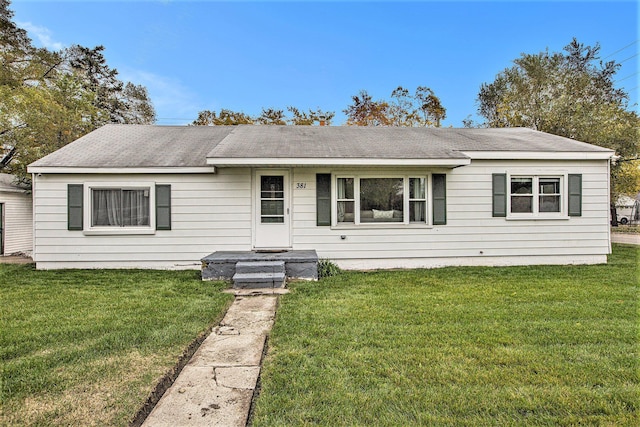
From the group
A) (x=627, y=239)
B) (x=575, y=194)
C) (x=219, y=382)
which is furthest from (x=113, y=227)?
(x=627, y=239)

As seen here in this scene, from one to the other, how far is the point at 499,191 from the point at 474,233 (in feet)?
3.65

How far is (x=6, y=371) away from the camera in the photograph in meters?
2.71

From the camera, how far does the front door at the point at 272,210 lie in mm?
7676

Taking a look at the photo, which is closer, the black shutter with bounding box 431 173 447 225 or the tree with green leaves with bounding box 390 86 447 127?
the black shutter with bounding box 431 173 447 225

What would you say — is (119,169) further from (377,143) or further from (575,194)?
(575,194)

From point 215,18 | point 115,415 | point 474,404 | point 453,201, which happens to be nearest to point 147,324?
point 115,415

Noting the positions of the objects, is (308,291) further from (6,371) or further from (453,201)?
(453,201)

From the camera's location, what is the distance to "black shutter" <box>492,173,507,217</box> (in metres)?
7.88

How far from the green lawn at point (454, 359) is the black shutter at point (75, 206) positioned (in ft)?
17.2

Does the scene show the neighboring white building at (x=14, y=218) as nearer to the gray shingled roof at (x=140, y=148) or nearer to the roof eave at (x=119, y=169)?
the gray shingled roof at (x=140, y=148)

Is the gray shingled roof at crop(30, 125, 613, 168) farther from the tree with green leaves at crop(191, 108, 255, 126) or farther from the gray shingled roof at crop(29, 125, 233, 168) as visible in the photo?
the tree with green leaves at crop(191, 108, 255, 126)

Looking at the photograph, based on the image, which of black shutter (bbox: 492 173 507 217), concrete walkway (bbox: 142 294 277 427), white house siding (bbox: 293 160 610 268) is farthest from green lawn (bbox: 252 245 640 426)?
black shutter (bbox: 492 173 507 217)

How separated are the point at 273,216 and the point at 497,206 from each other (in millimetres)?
5133

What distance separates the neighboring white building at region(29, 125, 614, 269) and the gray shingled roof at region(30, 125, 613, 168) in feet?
0.23
